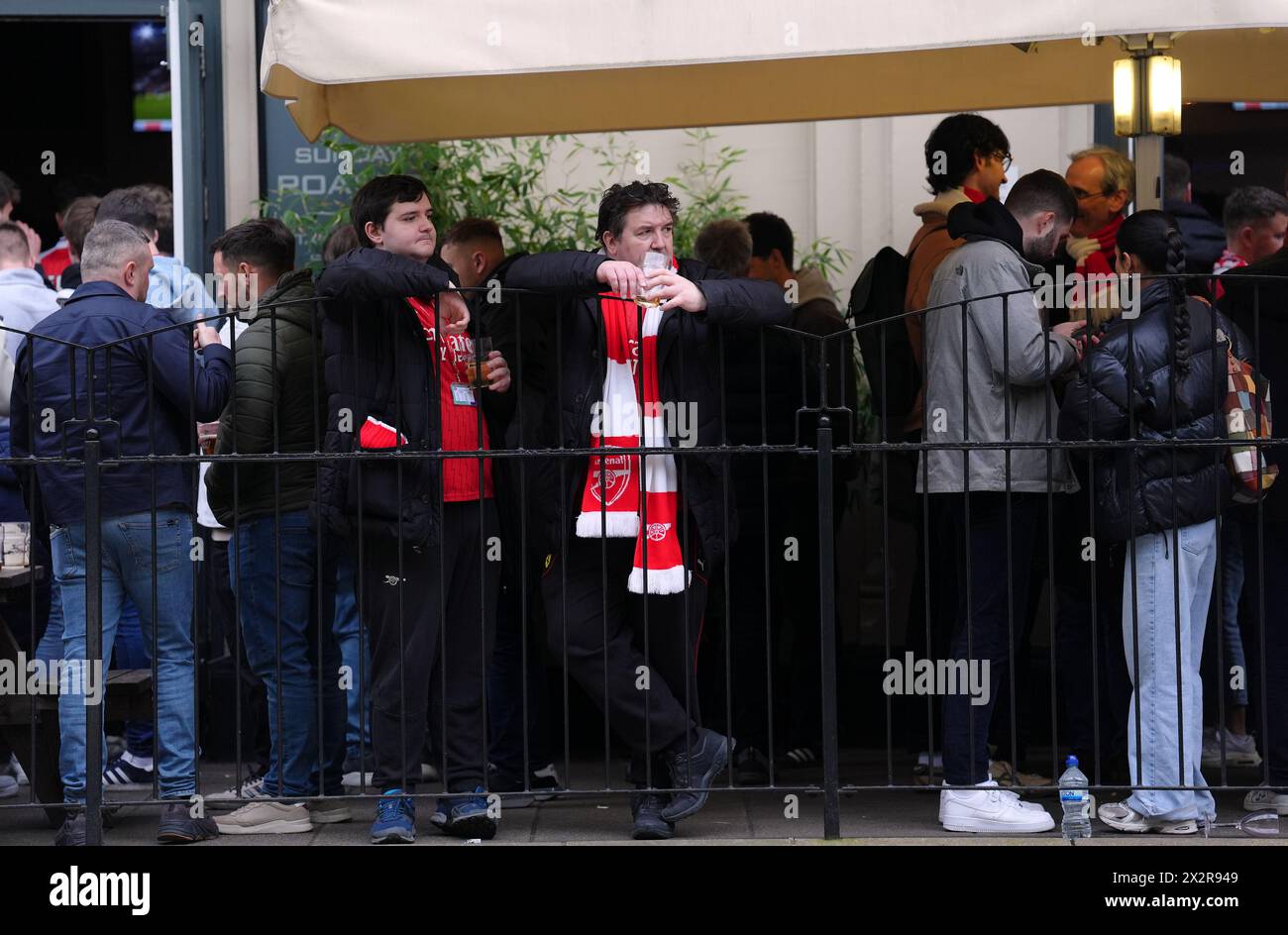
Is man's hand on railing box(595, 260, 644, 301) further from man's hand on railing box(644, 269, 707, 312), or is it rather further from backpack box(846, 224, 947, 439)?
backpack box(846, 224, 947, 439)

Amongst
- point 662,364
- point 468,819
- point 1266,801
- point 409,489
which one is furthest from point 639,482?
point 1266,801

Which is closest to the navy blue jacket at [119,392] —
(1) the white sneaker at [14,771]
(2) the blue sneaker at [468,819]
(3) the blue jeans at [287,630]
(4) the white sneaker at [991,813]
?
(3) the blue jeans at [287,630]

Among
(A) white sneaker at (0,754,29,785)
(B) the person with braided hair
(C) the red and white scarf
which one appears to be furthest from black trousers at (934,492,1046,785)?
(A) white sneaker at (0,754,29,785)

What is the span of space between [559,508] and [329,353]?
3.01 feet

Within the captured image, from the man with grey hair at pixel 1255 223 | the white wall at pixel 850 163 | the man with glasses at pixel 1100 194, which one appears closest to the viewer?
the man with glasses at pixel 1100 194

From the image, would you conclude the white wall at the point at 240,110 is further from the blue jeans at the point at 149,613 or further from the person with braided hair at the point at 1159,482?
the person with braided hair at the point at 1159,482

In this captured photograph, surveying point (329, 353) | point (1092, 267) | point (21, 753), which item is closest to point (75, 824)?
point (21, 753)

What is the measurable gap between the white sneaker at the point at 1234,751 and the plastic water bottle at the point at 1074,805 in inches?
60.2

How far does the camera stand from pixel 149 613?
6375 millimetres

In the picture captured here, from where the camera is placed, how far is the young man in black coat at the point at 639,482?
6.02 metres

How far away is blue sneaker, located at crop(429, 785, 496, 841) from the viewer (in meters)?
6.13

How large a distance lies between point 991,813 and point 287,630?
101 inches

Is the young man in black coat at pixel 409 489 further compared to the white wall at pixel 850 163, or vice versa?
the white wall at pixel 850 163

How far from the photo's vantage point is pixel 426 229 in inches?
243
